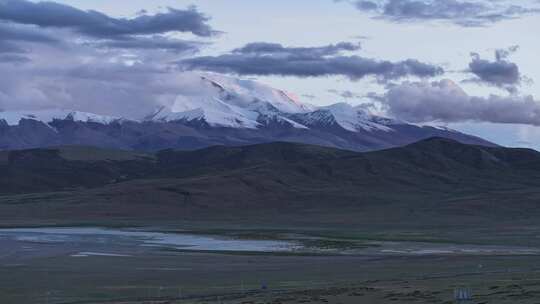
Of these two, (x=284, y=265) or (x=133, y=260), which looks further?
(x=133, y=260)

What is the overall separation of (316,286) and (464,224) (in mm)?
95491

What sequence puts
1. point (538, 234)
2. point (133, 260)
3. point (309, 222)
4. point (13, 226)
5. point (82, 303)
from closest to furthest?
point (82, 303), point (133, 260), point (538, 234), point (13, 226), point (309, 222)

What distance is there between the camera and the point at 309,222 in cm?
16362

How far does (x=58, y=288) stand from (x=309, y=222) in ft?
330

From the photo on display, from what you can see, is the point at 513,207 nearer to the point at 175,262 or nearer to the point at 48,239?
the point at 48,239

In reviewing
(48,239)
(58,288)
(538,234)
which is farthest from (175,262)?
(538,234)

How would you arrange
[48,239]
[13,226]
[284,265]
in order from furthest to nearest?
[13,226], [48,239], [284,265]

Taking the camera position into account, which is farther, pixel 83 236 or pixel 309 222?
pixel 309 222

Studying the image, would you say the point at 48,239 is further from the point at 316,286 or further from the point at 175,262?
the point at 316,286

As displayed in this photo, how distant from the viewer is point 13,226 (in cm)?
14912

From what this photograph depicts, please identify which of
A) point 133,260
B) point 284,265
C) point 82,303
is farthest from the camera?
point 133,260

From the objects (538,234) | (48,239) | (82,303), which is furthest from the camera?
(538,234)

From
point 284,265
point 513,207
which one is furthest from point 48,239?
point 513,207

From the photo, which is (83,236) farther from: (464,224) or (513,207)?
(513,207)
